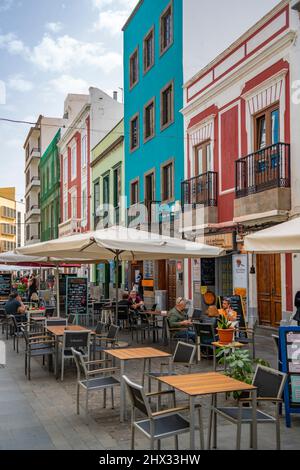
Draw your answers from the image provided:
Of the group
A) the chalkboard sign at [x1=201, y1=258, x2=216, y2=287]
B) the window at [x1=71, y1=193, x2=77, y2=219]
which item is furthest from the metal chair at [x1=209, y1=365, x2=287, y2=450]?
the window at [x1=71, y1=193, x2=77, y2=219]

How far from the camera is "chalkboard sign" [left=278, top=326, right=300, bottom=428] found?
640cm

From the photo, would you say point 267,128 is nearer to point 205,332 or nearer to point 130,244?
point 205,332

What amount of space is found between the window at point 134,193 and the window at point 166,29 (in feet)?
20.5

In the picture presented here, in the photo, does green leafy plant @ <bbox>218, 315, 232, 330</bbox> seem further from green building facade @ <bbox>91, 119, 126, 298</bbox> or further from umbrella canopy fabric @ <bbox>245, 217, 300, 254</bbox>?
green building facade @ <bbox>91, 119, 126, 298</bbox>

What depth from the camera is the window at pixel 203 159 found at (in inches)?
703

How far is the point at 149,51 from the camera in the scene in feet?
77.7

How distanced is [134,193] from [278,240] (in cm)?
1878

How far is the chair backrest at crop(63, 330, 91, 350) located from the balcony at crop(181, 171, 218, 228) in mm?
8709

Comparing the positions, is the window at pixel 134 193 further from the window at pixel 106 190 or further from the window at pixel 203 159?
the window at pixel 203 159

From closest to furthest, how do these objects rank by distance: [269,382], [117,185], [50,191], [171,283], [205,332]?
[269,382] → [205,332] → [171,283] → [117,185] → [50,191]

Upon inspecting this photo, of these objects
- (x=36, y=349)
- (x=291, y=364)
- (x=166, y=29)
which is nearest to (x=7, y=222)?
(x=166, y=29)

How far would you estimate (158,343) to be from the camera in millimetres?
13195

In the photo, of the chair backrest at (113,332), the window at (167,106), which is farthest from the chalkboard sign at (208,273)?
the chair backrest at (113,332)
